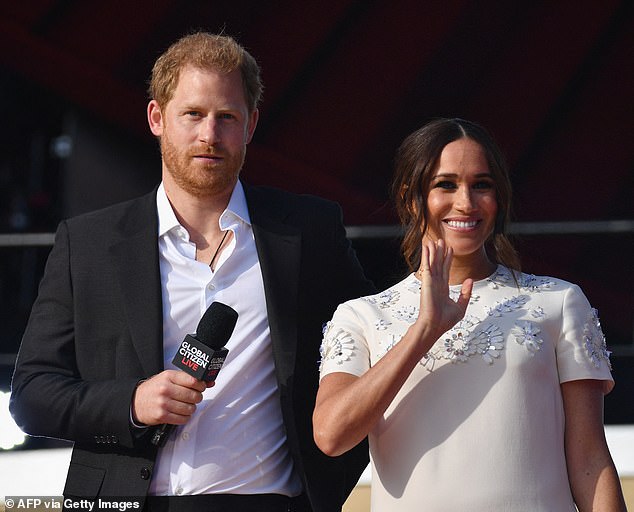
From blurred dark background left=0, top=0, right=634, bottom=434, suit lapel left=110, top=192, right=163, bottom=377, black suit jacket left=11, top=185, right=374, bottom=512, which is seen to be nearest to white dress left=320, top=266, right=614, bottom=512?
black suit jacket left=11, top=185, right=374, bottom=512

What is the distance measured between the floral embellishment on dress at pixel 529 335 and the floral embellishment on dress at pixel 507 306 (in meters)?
0.04

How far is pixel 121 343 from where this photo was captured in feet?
5.94

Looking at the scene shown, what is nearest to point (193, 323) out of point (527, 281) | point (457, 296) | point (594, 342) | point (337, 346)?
point (337, 346)

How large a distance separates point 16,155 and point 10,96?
139cm

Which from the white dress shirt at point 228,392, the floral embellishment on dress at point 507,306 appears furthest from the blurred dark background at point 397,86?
the floral embellishment on dress at point 507,306

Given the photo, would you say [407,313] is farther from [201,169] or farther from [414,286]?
[201,169]

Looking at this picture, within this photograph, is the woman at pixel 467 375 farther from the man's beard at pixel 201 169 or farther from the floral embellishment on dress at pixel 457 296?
the man's beard at pixel 201 169

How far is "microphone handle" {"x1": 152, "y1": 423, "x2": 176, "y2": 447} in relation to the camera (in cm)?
172

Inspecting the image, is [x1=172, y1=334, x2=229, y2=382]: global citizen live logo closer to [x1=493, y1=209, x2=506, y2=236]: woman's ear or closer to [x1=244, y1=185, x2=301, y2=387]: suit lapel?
[x1=244, y1=185, x2=301, y2=387]: suit lapel

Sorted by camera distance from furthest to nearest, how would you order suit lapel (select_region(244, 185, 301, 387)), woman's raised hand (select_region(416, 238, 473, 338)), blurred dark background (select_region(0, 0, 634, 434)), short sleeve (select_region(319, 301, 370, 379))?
blurred dark background (select_region(0, 0, 634, 434)), suit lapel (select_region(244, 185, 301, 387)), short sleeve (select_region(319, 301, 370, 379)), woman's raised hand (select_region(416, 238, 473, 338))

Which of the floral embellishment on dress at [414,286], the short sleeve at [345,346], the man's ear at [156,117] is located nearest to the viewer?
the short sleeve at [345,346]

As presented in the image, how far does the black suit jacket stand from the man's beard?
0.11m

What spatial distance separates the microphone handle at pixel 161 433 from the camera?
1718mm

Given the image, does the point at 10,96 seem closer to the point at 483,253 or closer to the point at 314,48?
the point at 314,48
